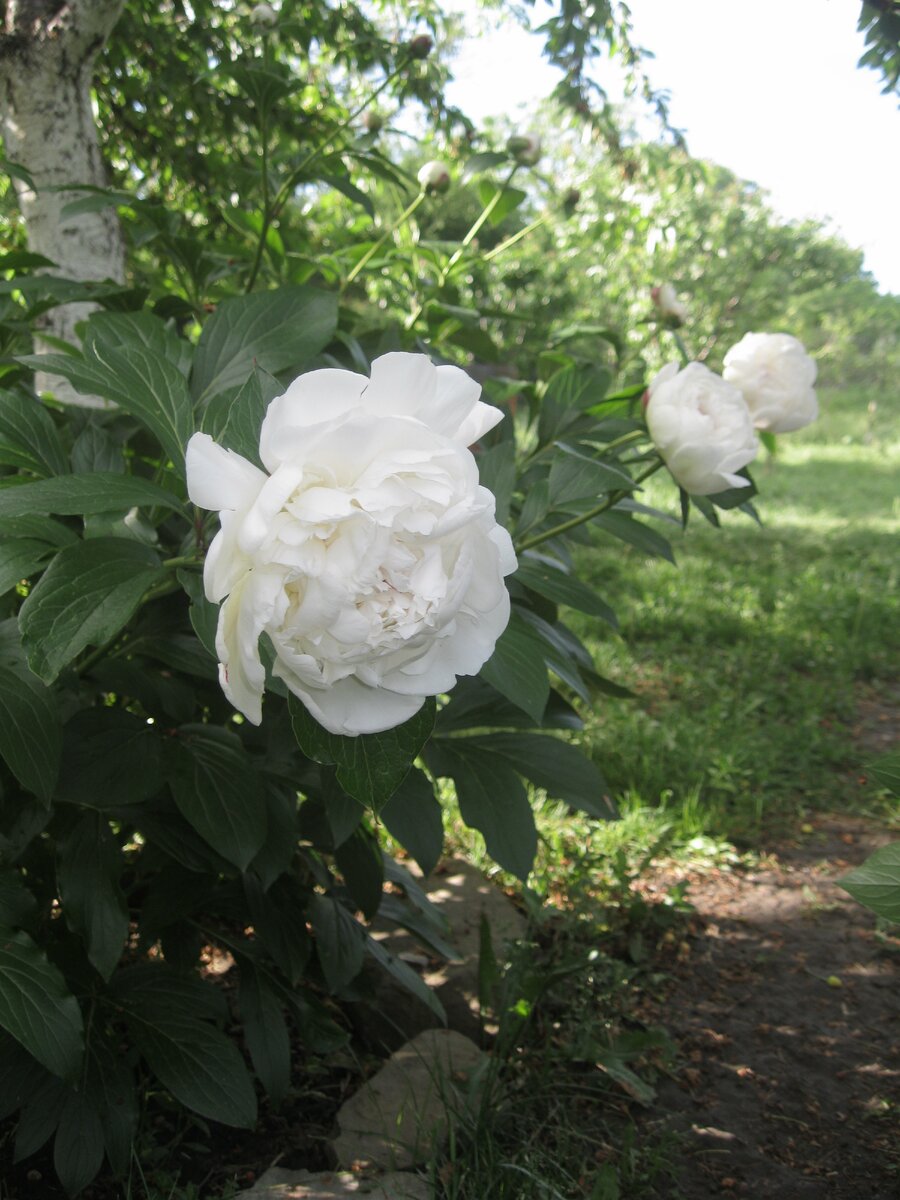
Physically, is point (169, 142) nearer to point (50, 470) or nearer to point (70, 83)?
point (70, 83)

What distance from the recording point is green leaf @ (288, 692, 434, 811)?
905 mm

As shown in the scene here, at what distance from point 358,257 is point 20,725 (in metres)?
1.43

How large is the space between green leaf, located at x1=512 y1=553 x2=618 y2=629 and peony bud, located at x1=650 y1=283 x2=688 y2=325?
785 mm

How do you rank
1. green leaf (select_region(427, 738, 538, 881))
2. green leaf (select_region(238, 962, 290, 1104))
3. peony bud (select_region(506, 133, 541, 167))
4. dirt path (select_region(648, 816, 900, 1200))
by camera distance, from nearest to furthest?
green leaf (select_region(427, 738, 538, 881)), green leaf (select_region(238, 962, 290, 1104)), dirt path (select_region(648, 816, 900, 1200)), peony bud (select_region(506, 133, 541, 167))

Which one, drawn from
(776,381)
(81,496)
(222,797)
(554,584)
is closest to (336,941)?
(222,797)

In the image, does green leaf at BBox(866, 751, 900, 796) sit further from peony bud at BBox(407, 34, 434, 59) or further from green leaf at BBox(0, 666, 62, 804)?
peony bud at BBox(407, 34, 434, 59)

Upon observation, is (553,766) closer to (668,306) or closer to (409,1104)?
(409,1104)

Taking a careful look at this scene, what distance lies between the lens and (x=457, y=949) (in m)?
2.42

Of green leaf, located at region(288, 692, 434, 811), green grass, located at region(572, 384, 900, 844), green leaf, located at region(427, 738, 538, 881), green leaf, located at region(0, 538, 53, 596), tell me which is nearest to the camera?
green leaf, located at region(288, 692, 434, 811)

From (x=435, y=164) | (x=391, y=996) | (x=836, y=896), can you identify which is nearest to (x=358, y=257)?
(x=435, y=164)

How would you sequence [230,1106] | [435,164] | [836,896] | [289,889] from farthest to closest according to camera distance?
[836,896], [435,164], [289,889], [230,1106]

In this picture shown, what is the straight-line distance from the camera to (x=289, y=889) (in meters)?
1.77

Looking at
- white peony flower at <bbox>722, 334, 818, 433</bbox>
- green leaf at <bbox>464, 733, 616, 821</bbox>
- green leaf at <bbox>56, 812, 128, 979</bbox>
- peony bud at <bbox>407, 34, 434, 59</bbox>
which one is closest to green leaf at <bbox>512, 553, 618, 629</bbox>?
green leaf at <bbox>464, 733, 616, 821</bbox>

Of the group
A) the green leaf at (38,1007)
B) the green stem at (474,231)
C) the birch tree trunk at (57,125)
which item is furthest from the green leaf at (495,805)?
the birch tree trunk at (57,125)
